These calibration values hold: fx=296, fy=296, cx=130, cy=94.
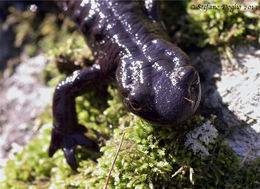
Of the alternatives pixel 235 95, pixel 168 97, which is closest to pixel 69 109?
pixel 168 97

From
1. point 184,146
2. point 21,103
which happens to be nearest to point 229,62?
point 184,146

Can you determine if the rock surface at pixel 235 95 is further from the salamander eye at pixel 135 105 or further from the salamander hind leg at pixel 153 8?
the salamander eye at pixel 135 105

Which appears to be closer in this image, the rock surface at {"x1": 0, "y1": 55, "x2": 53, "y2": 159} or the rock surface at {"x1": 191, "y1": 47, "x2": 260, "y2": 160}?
the rock surface at {"x1": 191, "y1": 47, "x2": 260, "y2": 160}

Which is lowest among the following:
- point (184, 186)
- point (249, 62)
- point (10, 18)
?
point (184, 186)

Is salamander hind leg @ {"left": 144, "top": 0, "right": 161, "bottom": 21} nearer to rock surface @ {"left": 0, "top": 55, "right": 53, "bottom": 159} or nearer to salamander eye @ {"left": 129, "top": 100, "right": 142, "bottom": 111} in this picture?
salamander eye @ {"left": 129, "top": 100, "right": 142, "bottom": 111}

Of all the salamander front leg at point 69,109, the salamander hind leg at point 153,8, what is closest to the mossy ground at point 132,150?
the salamander front leg at point 69,109

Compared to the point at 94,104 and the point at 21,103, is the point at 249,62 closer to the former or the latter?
the point at 94,104

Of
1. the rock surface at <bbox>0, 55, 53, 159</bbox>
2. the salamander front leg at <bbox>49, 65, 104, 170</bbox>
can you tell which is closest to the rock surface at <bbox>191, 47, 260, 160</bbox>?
the salamander front leg at <bbox>49, 65, 104, 170</bbox>
